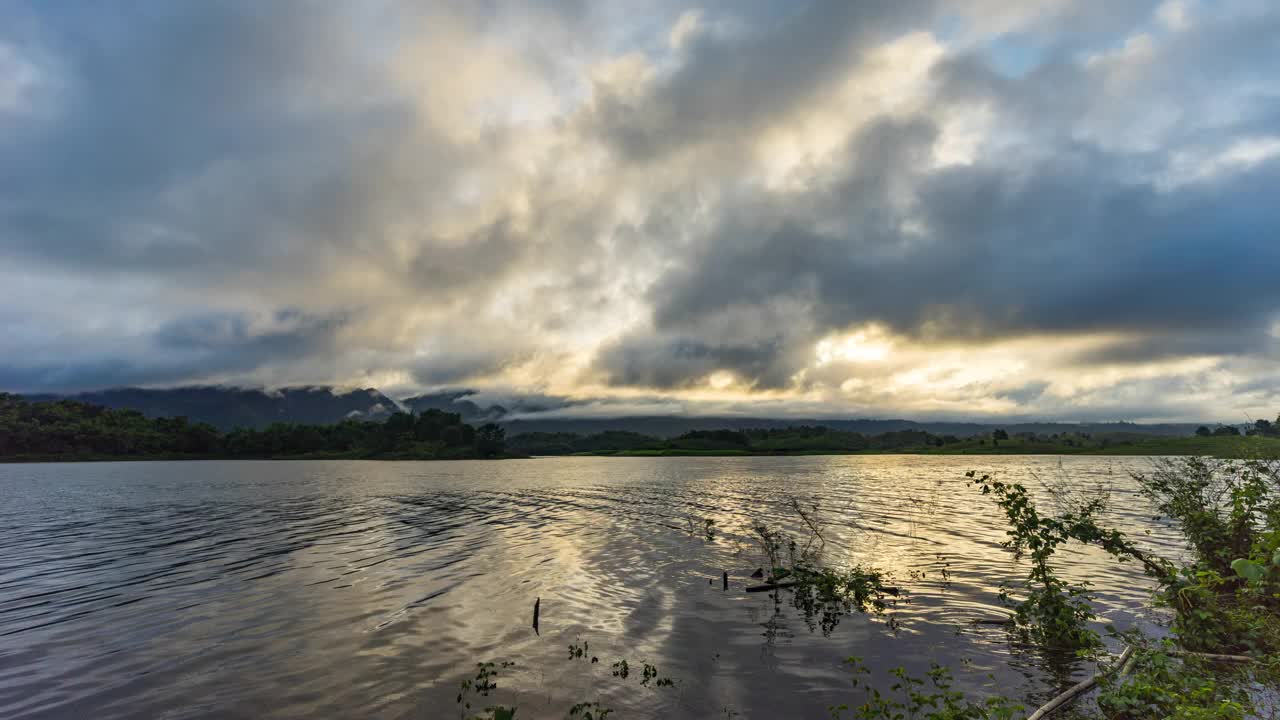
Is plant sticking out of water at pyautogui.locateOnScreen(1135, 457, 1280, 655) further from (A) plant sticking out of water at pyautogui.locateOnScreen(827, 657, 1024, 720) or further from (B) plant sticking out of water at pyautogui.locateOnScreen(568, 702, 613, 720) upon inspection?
(B) plant sticking out of water at pyautogui.locateOnScreen(568, 702, 613, 720)

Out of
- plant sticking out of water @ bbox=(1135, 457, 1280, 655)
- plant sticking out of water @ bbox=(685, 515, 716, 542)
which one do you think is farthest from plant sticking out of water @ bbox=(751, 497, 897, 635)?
plant sticking out of water @ bbox=(685, 515, 716, 542)

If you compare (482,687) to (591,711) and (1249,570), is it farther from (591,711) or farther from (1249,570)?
(1249,570)

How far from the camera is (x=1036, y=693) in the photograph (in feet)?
56.4

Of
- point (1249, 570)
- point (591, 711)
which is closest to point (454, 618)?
point (591, 711)

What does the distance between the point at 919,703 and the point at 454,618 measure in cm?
2003

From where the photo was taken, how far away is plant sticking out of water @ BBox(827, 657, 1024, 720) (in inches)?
515

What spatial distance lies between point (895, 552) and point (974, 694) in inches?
973

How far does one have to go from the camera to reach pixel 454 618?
84.9 feet

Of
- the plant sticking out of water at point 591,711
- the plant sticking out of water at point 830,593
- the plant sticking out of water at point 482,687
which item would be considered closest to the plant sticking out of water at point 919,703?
the plant sticking out of water at point 830,593

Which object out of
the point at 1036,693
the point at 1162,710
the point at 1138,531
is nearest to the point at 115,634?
the point at 1036,693

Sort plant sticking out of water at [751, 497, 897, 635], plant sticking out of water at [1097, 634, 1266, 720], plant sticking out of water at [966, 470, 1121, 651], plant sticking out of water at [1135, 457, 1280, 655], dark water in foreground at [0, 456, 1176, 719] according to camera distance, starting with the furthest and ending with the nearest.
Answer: plant sticking out of water at [751, 497, 897, 635]
plant sticking out of water at [966, 470, 1121, 651]
dark water in foreground at [0, 456, 1176, 719]
plant sticking out of water at [1135, 457, 1280, 655]
plant sticking out of water at [1097, 634, 1266, 720]

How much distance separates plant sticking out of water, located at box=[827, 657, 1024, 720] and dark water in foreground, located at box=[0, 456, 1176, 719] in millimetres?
836

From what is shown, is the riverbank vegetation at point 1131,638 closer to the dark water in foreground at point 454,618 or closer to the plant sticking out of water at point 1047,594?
the plant sticking out of water at point 1047,594

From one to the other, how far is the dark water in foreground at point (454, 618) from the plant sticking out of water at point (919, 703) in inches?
32.9
